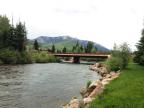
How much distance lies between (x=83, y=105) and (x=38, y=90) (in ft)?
59.1

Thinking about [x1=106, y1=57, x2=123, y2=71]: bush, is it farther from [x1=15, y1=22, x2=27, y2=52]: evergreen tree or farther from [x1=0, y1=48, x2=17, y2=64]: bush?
[x1=15, y1=22, x2=27, y2=52]: evergreen tree

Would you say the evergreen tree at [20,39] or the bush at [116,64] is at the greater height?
the evergreen tree at [20,39]

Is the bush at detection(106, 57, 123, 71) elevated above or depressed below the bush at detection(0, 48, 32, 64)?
below

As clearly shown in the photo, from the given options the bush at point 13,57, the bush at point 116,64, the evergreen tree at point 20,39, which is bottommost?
the bush at point 116,64

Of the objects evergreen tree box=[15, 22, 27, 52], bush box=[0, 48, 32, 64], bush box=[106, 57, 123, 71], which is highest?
evergreen tree box=[15, 22, 27, 52]

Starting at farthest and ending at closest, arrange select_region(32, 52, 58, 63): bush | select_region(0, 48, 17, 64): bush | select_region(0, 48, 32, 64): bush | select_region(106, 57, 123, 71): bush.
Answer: select_region(32, 52, 58, 63): bush → select_region(0, 48, 32, 64): bush → select_region(0, 48, 17, 64): bush → select_region(106, 57, 123, 71): bush

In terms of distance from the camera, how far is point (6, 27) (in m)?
136

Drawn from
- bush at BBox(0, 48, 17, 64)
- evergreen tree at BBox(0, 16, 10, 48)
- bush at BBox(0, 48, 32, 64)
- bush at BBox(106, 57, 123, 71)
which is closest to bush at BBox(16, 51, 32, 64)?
bush at BBox(0, 48, 32, 64)

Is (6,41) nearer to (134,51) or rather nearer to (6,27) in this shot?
(6,27)

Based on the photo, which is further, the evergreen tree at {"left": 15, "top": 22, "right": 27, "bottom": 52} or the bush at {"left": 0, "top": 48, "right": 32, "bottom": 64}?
the evergreen tree at {"left": 15, "top": 22, "right": 27, "bottom": 52}

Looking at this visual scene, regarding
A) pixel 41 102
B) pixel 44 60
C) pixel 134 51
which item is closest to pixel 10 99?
A: pixel 41 102

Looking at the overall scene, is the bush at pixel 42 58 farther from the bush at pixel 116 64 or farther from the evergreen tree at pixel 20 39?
the bush at pixel 116 64

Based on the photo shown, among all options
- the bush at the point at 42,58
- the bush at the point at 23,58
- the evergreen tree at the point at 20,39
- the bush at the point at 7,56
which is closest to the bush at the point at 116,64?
the bush at the point at 7,56

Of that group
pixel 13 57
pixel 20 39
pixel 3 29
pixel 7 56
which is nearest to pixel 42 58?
pixel 20 39
